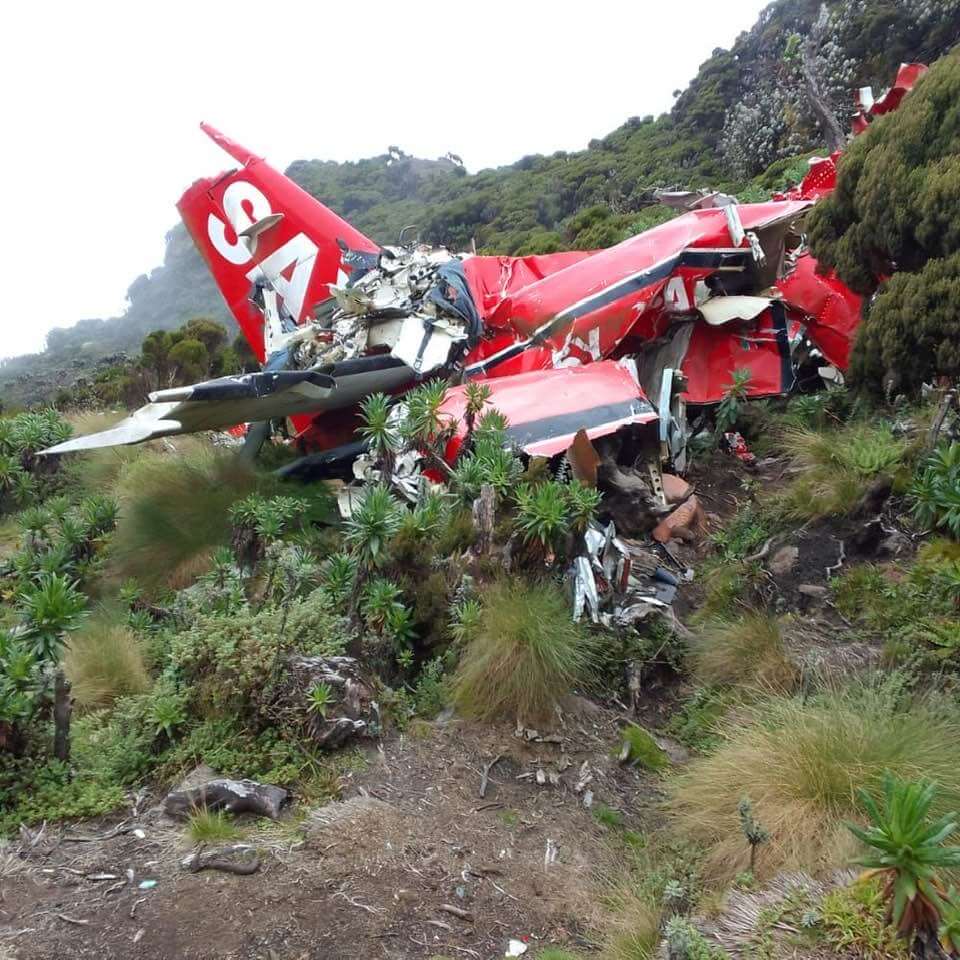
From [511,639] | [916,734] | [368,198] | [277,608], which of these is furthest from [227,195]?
[368,198]

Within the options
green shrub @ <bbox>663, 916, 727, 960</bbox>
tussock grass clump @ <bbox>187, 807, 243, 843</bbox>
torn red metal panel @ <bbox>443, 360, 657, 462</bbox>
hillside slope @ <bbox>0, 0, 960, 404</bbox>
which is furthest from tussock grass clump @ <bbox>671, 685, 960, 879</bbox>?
hillside slope @ <bbox>0, 0, 960, 404</bbox>

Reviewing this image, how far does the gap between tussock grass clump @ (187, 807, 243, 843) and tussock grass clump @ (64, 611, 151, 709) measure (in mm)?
1733

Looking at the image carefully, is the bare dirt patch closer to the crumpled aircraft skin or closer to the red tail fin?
the crumpled aircraft skin

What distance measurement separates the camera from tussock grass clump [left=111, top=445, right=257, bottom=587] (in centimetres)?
709

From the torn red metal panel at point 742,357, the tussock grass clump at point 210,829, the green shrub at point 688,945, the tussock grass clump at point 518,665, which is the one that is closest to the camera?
the green shrub at point 688,945

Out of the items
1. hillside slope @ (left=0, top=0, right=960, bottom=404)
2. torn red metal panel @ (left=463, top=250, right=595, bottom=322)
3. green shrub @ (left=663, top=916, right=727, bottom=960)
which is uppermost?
hillside slope @ (left=0, top=0, right=960, bottom=404)

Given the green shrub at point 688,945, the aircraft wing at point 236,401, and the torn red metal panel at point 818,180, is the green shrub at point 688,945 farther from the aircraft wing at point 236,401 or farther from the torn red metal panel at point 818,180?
the torn red metal panel at point 818,180

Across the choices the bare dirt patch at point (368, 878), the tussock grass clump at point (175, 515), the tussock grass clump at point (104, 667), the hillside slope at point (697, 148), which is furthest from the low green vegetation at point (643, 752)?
the hillside slope at point (697, 148)

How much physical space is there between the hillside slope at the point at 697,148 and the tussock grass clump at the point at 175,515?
5.28 metres

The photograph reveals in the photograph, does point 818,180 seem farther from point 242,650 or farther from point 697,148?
point 697,148

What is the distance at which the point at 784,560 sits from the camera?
17.7 feet

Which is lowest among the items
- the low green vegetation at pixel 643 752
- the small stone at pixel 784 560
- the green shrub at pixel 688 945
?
the low green vegetation at pixel 643 752

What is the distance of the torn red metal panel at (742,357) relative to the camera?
7.95 metres

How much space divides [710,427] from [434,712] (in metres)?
5.04
